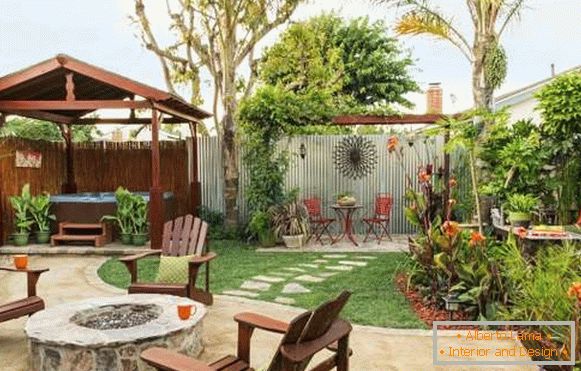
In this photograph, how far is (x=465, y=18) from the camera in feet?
23.8

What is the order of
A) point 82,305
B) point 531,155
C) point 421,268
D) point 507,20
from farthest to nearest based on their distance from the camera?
point 507,20 < point 531,155 < point 421,268 < point 82,305

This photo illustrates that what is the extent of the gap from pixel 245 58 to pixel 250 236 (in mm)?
3714

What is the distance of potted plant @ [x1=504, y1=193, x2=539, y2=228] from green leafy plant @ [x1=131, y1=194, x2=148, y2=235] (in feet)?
19.2

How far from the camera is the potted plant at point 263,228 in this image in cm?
921

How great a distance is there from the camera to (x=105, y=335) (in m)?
3.54

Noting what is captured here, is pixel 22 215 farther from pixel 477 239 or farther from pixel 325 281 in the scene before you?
pixel 477 239

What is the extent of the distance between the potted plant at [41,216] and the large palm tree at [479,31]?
6.57m

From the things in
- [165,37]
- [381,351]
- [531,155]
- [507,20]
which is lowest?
[381,351]

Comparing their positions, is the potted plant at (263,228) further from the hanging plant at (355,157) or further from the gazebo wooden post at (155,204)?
the hanging plant at (355,157)

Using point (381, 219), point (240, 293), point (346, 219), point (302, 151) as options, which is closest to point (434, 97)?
point (302, 151)

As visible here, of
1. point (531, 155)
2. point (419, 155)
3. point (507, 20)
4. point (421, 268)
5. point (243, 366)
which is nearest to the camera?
point (243, 366)

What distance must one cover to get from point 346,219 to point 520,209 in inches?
161

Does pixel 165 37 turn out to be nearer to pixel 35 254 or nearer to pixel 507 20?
pixel 35 254

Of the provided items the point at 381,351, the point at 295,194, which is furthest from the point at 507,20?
the point at 381,351
